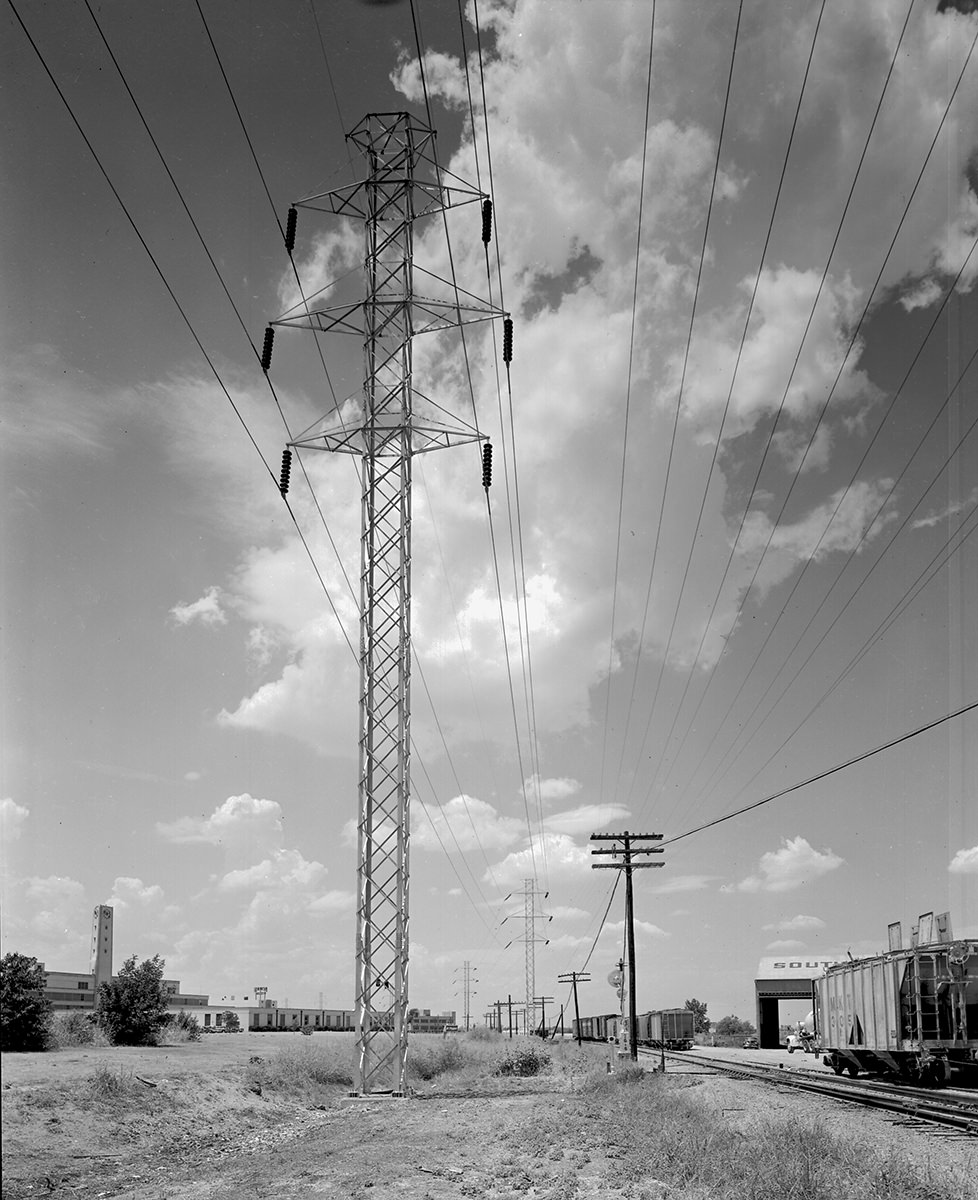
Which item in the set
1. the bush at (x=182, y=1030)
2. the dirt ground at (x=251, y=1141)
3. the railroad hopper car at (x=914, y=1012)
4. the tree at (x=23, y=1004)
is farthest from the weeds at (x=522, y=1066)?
the bush at (x=182, y=1030)

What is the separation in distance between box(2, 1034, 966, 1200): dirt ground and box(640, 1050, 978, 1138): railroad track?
1291 mm

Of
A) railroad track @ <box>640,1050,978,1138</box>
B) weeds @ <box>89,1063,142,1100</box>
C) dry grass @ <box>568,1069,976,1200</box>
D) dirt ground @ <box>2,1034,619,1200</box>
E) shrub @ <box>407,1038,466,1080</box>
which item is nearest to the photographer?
dry grass @ <box>568,1069,976,1200</box>

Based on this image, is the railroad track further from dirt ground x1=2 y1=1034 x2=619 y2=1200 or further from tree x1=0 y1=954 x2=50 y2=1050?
tree x1=0 y1=954 x2=50 y2=1050

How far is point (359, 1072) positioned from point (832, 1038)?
59.4 feet

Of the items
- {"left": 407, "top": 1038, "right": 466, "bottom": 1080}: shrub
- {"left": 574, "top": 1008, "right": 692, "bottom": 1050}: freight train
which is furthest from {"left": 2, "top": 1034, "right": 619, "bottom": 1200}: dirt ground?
{"left": 574, "top": 1008, "right": 692, "bottom": 1050}: freight train

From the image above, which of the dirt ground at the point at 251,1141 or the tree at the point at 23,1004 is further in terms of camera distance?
the tree at the point at 23,1004

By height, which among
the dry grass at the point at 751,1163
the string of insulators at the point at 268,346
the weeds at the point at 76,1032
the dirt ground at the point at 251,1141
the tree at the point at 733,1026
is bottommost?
the tree at the point at 733,1026

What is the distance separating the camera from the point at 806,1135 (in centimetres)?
1750

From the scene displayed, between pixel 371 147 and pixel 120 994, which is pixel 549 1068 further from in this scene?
pixel 371 147

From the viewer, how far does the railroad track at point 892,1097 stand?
2148cm

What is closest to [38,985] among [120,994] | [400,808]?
[120,994]

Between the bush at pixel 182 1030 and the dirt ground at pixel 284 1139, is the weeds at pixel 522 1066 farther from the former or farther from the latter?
the bush at pixel 182 1030

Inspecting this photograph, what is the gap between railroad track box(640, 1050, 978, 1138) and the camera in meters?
21.5

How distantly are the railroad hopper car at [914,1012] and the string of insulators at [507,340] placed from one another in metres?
19.0
